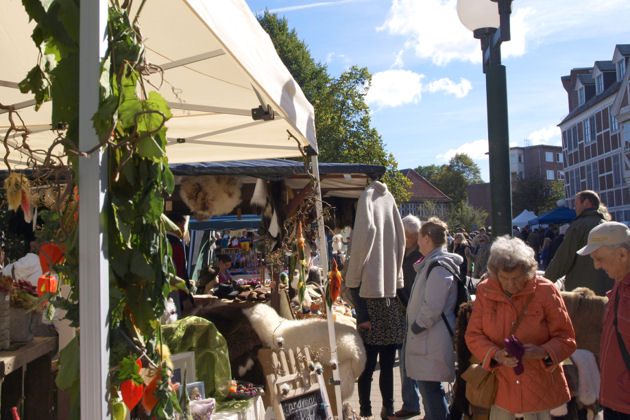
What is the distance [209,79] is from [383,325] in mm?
2462

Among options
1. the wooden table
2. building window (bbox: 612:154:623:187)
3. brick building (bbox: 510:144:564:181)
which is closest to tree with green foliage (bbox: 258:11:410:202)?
the wooden table

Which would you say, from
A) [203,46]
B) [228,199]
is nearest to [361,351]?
[228,199]

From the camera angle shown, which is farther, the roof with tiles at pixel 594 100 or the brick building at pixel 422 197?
the brick building at pixel 422 197

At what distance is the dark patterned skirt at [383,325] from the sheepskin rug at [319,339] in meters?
0.15

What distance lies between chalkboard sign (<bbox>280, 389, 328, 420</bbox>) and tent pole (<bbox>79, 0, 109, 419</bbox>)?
2.55m

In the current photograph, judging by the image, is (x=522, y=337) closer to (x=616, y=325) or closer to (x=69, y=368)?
(x=616, y=325)

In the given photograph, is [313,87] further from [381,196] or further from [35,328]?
[35,328]

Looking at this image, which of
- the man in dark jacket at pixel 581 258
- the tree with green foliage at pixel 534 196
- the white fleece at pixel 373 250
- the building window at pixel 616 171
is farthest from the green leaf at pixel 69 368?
the tree with green foliage at pixel 534 196

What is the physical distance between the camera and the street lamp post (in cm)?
371

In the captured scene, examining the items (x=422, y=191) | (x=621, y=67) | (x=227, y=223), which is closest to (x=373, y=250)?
(x=227, y=223)

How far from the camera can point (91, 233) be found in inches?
47.1

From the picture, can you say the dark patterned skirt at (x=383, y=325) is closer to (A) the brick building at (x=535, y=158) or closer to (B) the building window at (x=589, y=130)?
(B) the building window at (x=589, y=130)

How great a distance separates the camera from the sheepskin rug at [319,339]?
432cm

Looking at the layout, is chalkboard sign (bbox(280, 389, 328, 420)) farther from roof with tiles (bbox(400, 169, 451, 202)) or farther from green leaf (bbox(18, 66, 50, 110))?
roof with tiles (bbox(400, 169, 451, 202))
